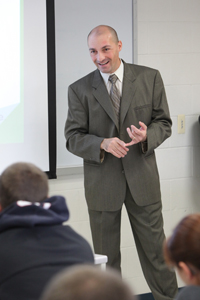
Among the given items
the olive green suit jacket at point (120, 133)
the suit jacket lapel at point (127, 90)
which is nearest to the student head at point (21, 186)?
the olive green suit jacket at point (120, 133)

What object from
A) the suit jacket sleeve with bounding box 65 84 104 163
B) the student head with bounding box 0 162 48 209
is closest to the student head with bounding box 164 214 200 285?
the student head with bounding box 0 162 48 209

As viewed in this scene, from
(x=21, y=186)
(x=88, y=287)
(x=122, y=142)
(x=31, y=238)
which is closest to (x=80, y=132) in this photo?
(x=122, y=142)

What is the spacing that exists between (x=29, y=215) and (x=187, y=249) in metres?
0.45

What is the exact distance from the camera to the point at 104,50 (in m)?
2.52

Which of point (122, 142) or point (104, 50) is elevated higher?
point (104, 50)

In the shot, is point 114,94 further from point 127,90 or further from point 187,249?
point 187,249

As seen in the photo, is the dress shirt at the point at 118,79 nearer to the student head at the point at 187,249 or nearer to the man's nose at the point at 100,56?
the man's nose at the point at 100,56

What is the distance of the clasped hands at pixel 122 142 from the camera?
2364 mm

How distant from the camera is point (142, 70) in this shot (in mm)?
2633

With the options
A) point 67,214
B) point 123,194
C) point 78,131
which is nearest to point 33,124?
point 78,131

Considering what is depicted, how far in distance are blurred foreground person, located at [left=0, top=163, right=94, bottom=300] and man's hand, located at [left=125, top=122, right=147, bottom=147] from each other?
3.76 ft

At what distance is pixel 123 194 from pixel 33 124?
861mm

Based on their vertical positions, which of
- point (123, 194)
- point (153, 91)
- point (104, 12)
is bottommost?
point (123, 194)

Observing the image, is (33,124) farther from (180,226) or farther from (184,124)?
(180,226)
